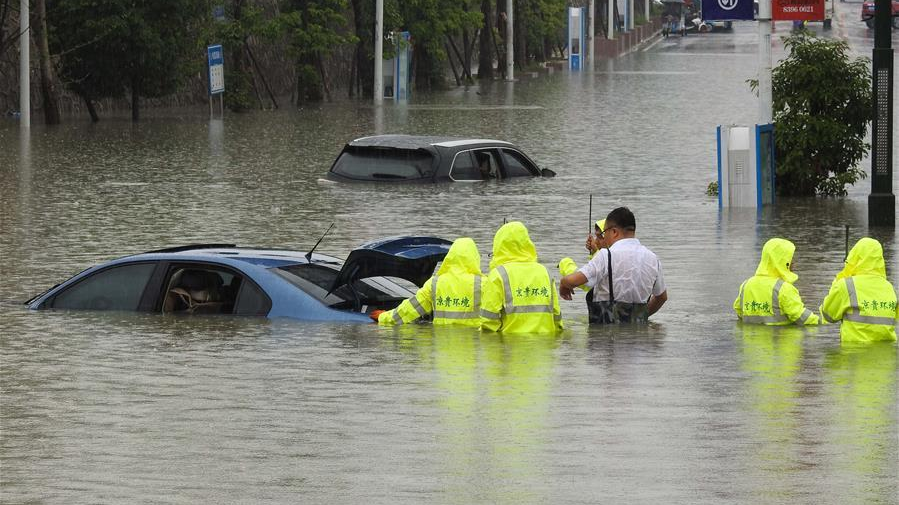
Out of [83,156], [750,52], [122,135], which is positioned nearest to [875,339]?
[83,156]

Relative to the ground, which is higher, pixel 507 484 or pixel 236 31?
pixel 236 31

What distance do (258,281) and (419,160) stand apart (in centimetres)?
1486

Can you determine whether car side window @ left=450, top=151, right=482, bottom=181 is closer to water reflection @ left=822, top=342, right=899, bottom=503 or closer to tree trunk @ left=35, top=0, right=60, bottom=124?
water reflection @ left=822, top=342, right=899, bottom=503

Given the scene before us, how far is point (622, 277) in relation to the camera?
43.4 feet

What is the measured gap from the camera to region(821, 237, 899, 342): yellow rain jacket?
12.7 meters

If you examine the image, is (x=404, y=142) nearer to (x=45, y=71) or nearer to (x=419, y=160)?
(x=419, y=160)

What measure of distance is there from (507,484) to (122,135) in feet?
111

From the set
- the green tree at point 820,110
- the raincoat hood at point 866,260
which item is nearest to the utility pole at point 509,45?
the green tree at point 820,110

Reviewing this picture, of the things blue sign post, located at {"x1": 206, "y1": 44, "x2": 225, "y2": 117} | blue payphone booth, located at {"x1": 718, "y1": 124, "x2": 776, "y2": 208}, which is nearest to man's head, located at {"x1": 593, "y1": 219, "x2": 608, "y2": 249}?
blue payphone booth, located at {"x1": 718, "y1": 124, "x2": 776, "y2": 208}

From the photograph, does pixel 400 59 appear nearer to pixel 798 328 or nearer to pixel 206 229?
pixel 206 229

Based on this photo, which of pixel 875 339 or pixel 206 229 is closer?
pixel 875 339

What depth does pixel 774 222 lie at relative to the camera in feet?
75.0

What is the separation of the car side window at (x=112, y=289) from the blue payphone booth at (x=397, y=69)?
146ft

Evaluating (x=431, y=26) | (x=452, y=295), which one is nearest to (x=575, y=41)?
(x=431, y=26)
